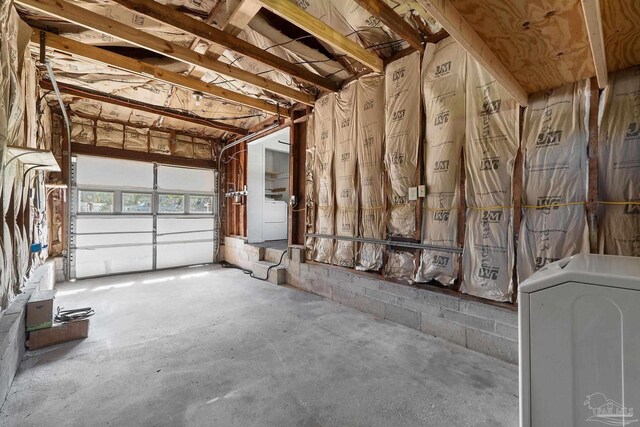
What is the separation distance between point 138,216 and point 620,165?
7.42m

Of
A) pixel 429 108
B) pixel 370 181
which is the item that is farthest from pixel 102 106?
pixel 429 108

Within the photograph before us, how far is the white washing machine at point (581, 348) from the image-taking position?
0.90 m

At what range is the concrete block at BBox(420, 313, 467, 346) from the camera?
2.58 meters

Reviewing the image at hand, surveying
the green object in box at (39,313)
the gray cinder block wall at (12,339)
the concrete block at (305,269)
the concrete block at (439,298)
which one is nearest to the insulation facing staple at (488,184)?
the concrete block at (439,298)

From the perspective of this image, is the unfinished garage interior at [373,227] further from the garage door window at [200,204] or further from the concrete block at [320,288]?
the garage door window at [200,204]

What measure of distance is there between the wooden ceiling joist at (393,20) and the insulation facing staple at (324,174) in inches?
57.5

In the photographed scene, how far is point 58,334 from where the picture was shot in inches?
102

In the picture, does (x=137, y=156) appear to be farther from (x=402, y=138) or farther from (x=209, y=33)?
(x=402, y=138)

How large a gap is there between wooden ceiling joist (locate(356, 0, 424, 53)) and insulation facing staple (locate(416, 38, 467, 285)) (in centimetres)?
17

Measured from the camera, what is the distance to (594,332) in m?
0.94

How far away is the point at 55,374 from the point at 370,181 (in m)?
3.54

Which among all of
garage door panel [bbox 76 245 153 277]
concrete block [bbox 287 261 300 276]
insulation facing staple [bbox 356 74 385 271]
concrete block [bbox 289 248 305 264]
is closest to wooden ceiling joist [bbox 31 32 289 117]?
insulation facing staple [bbox 356 74 385 271]

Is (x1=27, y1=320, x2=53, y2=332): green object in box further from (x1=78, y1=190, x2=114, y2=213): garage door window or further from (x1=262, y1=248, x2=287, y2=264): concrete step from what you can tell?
(x1=78, y1=190, x2=114, y2=213): garage door window

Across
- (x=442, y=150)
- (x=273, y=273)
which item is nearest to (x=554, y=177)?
(x=442, y=150)
